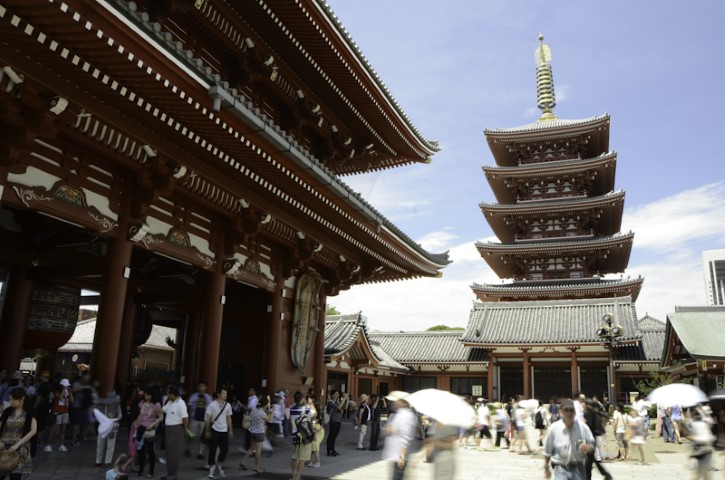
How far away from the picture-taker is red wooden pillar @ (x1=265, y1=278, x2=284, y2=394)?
1562 centimetres

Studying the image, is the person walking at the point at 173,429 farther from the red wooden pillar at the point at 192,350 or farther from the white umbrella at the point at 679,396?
the white umbrella at the point at 679,396

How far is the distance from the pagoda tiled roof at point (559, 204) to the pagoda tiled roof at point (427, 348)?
9880mm

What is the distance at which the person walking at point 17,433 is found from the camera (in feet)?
24.0

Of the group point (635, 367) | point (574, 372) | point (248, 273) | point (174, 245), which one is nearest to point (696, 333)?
point (574, 372)

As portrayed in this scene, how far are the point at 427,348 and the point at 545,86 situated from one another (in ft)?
83.6

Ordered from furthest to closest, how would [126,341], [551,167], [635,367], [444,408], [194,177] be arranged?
[551,167], [635,367], [126,341], [194,177], [444,408]

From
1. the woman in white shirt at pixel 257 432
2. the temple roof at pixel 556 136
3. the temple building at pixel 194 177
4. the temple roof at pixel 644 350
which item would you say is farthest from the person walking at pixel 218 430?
the temple roof at pixel 556 136

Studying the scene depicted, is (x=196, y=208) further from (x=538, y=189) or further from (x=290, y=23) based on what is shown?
(x=538, y=189)

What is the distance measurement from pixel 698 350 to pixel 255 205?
736 inches

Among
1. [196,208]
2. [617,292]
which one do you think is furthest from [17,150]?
[617,292]

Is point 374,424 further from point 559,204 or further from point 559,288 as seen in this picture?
point 559,204

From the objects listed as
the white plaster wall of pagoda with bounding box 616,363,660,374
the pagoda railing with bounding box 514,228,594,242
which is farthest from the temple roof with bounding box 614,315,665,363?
the pagoda railing with bounding box 514,228,594,242

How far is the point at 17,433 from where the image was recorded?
744cm

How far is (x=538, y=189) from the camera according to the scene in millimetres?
41438
